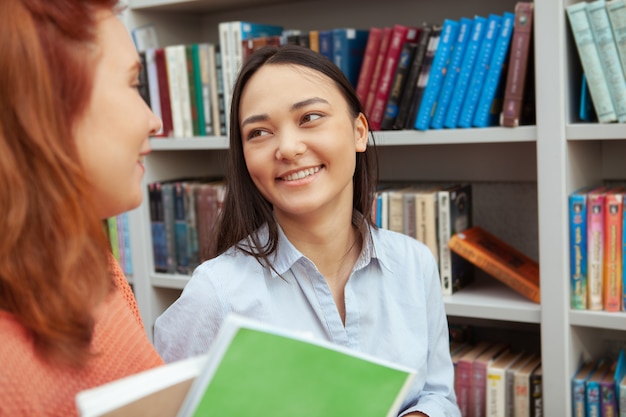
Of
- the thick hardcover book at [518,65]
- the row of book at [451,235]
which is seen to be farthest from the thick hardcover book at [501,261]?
the thick hardcover book at [518,65]

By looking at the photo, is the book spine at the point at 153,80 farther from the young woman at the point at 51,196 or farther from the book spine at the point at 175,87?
the young woman at the point at 51,196

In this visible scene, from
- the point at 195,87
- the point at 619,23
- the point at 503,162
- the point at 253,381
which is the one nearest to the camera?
the point at 253,381

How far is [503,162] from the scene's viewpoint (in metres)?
2.06

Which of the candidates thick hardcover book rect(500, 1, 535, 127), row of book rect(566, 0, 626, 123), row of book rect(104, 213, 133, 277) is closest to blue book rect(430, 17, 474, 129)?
thick hardcover book rect(500, 1, 535, 127)

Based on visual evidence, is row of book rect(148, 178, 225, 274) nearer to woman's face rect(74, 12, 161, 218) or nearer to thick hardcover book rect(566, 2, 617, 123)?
thick hardcover book rect(566, 2, 617, 123)

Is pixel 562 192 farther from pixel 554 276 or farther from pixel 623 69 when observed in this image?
pixel 623 69

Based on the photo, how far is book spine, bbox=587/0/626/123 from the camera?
62.4 inches

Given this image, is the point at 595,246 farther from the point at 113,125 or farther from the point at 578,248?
the point at 113,125

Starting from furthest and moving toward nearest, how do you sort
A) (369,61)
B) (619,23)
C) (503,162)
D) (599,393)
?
1. (503,162)
2. (369,61)
3. (599,393)
4. (619,23)

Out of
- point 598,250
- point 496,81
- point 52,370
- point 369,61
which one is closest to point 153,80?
point 369,61

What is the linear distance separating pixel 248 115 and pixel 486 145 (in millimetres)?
1029

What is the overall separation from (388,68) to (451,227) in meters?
0.45

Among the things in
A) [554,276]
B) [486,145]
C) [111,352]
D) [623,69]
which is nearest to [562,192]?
[554,276]

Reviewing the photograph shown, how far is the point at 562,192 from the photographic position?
5.38ft
